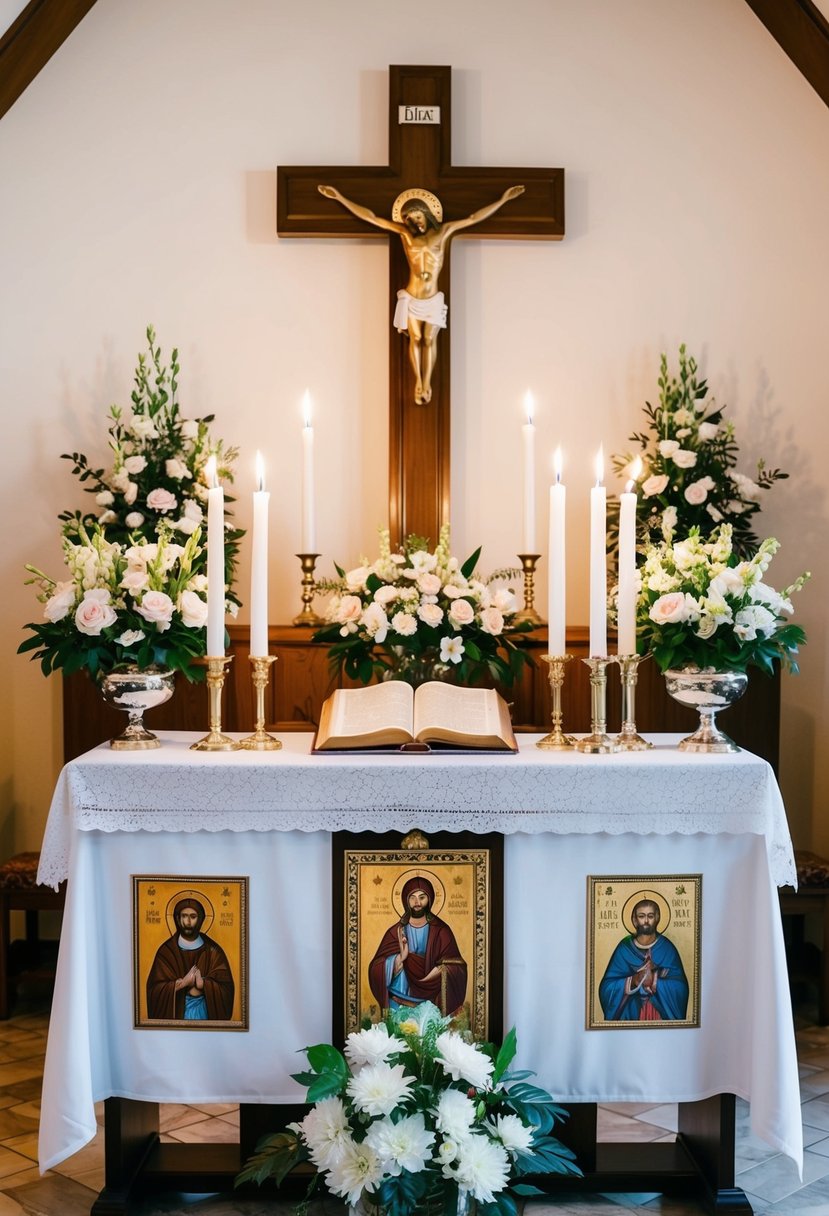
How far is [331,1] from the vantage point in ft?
14.5

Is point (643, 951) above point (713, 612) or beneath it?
beneath

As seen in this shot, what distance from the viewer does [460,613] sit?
330cm

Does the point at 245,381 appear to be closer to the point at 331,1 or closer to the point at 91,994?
the point at 331,1

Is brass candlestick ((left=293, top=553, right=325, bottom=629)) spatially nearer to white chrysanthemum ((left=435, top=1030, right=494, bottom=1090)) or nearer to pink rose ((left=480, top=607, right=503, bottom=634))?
pink rose ((left=480, top=607, right=503, bottom=634))

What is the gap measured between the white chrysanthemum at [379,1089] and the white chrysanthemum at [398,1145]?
32 millimetres

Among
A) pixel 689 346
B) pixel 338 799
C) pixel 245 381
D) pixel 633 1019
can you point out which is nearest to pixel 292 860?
pixel 338 799

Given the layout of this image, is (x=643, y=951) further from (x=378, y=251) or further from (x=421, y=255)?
(x=378, y=251)

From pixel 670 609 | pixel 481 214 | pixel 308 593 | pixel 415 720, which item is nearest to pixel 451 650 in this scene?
pixel 415 720

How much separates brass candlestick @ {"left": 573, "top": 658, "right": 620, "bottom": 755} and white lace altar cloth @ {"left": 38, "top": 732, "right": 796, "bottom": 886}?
153 millimetres

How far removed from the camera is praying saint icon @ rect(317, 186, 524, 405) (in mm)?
4242

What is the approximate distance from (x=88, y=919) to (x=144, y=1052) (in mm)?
328

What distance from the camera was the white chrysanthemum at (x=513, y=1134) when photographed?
2.42 m

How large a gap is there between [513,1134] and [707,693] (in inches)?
41.6

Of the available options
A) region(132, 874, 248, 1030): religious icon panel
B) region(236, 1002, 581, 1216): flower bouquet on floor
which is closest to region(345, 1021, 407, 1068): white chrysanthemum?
region(236, 1002, 581, 1216): flower bouquet on floor
